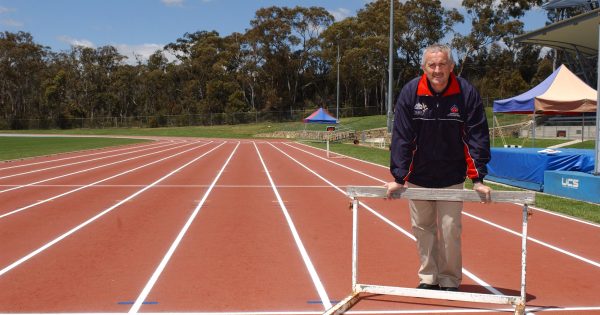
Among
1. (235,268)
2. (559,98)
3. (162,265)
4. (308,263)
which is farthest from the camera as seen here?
(559,98)

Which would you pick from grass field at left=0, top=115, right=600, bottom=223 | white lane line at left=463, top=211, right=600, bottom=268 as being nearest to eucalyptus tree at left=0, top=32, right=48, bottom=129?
grass field at left=0, top=115, right=600, bottom=223

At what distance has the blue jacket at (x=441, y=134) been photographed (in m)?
3.89

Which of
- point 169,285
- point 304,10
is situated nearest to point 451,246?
point 169,285

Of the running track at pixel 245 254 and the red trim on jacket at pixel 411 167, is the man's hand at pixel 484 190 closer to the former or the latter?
the red trim on jacket at pixel 411 167

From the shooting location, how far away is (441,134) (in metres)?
3.95

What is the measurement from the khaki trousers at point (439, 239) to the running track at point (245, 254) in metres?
0.26

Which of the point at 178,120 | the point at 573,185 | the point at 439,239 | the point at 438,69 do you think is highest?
the point at 438,69

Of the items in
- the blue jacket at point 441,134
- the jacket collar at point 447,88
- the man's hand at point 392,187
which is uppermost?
the jacket collar at point 447,88

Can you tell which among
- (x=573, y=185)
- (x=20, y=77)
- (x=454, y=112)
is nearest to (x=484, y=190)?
(x=454, y=112)

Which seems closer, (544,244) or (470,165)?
(470,165)

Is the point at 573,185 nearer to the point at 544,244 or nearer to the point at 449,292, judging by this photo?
the point at 544,244

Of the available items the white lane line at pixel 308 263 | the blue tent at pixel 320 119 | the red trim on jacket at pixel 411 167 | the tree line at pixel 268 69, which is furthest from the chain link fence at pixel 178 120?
the red trim on jacket at pixel 411 167

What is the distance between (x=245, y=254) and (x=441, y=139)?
3042 mm

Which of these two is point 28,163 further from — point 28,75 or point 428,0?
point 28,75
